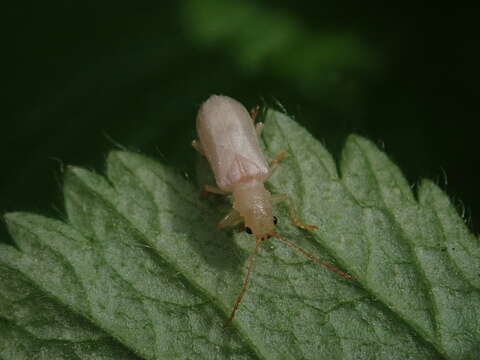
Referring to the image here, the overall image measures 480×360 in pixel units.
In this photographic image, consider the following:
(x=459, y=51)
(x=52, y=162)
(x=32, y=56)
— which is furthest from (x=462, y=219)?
(x=32, y=56)

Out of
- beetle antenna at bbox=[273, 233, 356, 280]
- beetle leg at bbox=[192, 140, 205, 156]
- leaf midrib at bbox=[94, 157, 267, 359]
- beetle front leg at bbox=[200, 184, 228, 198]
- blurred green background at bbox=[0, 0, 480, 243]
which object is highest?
blurred green background at bbox=[0, 0, 480, 243]

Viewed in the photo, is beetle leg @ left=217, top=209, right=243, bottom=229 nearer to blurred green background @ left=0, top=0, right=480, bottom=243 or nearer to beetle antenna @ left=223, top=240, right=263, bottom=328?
beetle antenna @ left=223, top=240, right=263, bottom=328

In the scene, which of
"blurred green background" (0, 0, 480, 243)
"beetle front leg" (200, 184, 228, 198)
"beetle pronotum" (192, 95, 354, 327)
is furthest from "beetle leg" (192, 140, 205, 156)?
"blurred green background" (0, 0, 480, 243)

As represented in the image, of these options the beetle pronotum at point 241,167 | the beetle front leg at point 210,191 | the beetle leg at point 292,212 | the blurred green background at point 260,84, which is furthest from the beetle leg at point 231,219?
the blurred green background at point 260,84

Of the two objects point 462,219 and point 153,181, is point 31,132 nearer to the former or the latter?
point 153,181

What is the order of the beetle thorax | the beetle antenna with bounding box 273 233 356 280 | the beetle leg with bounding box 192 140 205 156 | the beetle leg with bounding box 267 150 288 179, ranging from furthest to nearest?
the beetle leg with bounding box 192 140 205 156, the beetle leg with bounding box 267 150 288 179, the beetle thorax, the beetle antenna with bounding box 273 233 356 280

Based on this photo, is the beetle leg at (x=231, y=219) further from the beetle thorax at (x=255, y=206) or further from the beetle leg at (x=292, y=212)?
the beetle leg at (x=292, y=212)

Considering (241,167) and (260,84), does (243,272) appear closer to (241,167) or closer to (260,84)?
(241,167)
